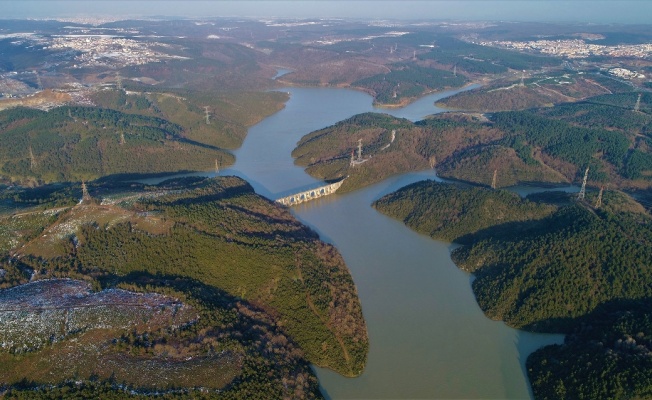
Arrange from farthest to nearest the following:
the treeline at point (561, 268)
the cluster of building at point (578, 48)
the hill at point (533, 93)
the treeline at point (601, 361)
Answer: the cluster of building at point (578, 48), the hill at point (533, 93), the treeline at point (561, 268), the treeline at point (601, 361)

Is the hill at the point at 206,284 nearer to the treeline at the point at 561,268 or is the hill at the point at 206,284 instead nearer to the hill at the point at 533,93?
the treeline at the point at 561,268

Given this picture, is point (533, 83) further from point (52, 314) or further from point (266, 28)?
point (266, 28)

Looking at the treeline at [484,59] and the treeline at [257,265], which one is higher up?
the treeline at [484,59]

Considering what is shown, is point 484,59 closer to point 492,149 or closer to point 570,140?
point 570,140

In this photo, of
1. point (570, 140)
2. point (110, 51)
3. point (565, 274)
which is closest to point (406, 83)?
point (570, 140)

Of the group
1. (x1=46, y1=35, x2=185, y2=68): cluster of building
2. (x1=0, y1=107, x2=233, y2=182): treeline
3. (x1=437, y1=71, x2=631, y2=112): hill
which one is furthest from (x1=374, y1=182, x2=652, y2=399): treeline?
(x1=46, y1=35, x2=185, y2=68): cluster of building

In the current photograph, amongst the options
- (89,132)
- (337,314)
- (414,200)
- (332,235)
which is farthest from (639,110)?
(89,132)

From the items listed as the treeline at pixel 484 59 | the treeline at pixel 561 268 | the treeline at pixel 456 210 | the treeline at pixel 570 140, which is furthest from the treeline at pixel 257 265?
the treeline at pixel 484 59

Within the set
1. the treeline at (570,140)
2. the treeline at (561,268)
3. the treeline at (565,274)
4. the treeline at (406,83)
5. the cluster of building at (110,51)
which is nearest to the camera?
the treeline at (565,274)
